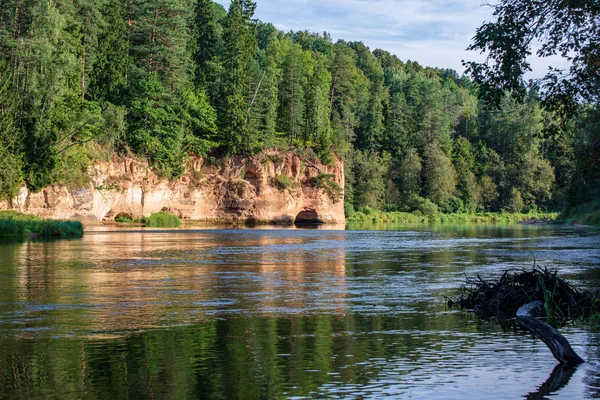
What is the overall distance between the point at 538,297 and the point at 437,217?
12144cm

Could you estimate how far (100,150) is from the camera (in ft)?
259

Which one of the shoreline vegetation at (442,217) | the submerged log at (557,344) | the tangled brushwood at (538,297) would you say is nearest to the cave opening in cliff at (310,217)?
the shoreline vegetation at (442,217)

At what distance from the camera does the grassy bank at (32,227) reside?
5275 cm

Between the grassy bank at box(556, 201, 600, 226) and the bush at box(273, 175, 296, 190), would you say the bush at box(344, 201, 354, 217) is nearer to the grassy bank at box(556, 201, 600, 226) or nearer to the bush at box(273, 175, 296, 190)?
the bush at box(273, 175, 296, 190)

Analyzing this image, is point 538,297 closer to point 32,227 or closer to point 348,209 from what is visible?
point 32,227

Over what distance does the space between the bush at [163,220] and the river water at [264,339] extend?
54269 mm

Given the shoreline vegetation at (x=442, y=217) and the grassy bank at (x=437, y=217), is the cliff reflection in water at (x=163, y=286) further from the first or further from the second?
the grassy bank at (x=437, y=217)

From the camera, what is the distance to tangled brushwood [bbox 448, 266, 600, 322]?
16.5 metres

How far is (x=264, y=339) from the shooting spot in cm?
1423

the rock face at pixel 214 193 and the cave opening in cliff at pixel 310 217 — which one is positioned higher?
the rock face at pixel 214 193

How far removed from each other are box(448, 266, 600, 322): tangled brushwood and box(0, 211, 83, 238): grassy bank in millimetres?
42502

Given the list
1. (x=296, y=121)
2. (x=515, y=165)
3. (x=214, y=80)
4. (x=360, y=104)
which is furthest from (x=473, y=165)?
(x=214, y=80)

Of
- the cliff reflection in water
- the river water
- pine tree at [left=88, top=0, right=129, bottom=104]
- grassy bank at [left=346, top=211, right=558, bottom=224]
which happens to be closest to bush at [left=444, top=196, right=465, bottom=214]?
grassy bank at [left=346, top=211, right=558, bottom=224]

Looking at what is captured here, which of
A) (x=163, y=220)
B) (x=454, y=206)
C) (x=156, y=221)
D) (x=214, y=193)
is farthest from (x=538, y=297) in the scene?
(x=454, y=206)
